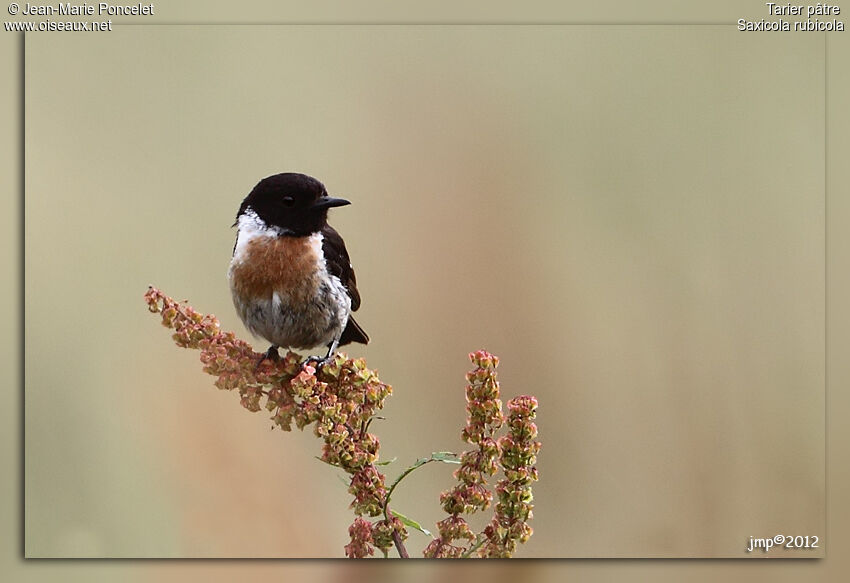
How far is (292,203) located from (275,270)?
212 mm

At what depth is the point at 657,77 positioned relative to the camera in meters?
3.26

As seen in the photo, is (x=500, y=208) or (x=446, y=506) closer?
(x=446, y=506)

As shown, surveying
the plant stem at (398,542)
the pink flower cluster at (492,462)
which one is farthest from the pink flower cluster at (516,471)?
the plant stem at (398,542)

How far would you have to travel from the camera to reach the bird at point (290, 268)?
3045mm

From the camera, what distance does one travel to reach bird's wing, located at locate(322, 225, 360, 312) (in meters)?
3.12

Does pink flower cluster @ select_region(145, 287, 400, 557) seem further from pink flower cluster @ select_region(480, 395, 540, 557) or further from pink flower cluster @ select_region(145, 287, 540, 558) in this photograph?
pink flower cluster @ select_region(480, 395, 540, 557)

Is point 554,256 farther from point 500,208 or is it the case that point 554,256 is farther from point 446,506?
point 446,506

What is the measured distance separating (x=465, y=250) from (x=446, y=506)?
919 mm

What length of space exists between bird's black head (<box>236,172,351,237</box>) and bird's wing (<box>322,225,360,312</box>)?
0.06 metres

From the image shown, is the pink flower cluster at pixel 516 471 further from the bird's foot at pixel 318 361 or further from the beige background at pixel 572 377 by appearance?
the bird's foot at pixel 318 361

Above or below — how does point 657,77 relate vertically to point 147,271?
above

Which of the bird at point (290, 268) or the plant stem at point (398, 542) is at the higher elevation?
the bird at point (290, 268)

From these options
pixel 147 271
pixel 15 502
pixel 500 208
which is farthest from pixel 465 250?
pixel 15 502

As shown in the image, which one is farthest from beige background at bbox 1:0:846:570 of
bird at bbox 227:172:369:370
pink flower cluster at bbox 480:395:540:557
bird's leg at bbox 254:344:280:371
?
pink flower cluster at bbox 480:395:540:557
